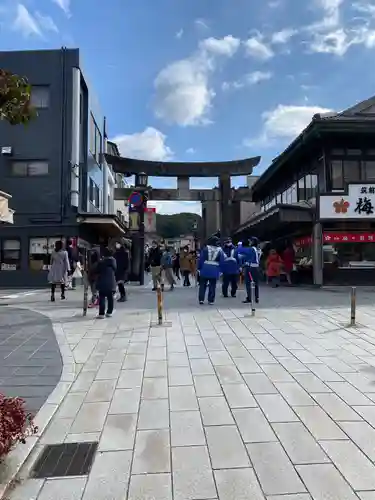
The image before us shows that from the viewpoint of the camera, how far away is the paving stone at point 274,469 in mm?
2980

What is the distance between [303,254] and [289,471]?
16.4 meters

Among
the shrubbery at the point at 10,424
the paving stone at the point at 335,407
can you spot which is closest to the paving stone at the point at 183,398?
the paving stone at the point at 335,407

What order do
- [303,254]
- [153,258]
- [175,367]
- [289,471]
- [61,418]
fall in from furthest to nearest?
[303,254] < [153,258] < [175,367] < [61,418] < [289,471]

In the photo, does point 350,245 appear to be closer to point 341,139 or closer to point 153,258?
point 341,139

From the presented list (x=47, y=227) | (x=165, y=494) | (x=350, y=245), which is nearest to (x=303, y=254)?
(x=350, y=245)

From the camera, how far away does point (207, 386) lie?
516cm

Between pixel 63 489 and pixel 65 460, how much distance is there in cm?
43

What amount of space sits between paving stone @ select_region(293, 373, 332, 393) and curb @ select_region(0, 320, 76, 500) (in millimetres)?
2678

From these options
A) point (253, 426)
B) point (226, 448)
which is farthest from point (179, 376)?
point (226, 448)

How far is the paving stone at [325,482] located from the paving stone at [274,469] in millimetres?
63

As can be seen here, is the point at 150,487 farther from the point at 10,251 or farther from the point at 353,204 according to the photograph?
the point at 10,251

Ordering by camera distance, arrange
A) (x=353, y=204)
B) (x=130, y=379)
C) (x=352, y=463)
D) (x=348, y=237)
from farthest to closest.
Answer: (x=348, y=237) < (x=353, y=204) < (x=130, y=379) < (x=352, y=463)

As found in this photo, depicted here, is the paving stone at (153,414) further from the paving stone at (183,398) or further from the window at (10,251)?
the window at (10,251)

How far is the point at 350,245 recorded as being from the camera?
17.3 meters
